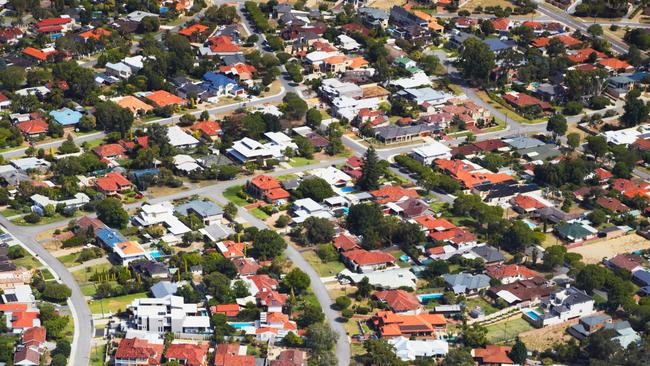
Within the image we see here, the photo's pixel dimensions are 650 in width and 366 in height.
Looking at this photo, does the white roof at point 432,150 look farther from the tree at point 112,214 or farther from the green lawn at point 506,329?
the tree at point 112,214

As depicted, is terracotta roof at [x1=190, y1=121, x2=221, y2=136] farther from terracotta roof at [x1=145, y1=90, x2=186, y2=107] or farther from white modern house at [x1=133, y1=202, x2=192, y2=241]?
white modern house at [x1=133, y1=202, x2=192, y2=241]

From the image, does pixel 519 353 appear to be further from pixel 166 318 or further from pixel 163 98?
pixel 163 98

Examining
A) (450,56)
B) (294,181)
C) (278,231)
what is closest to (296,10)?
(450,56)

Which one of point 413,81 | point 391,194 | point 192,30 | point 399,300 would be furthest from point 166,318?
point 192,30

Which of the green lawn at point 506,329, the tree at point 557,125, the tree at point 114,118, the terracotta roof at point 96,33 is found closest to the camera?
the green lawn at point 506,329

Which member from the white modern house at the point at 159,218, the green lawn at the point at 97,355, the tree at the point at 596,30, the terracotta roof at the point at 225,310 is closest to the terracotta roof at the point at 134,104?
the white modern house at the point at 159,218

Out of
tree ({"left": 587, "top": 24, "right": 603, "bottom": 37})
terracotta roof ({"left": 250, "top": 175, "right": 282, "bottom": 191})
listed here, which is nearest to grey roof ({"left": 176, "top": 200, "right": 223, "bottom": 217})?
terracotta roof ({"left": 250, "top": 175, "right": 282, "bottom": 191})
